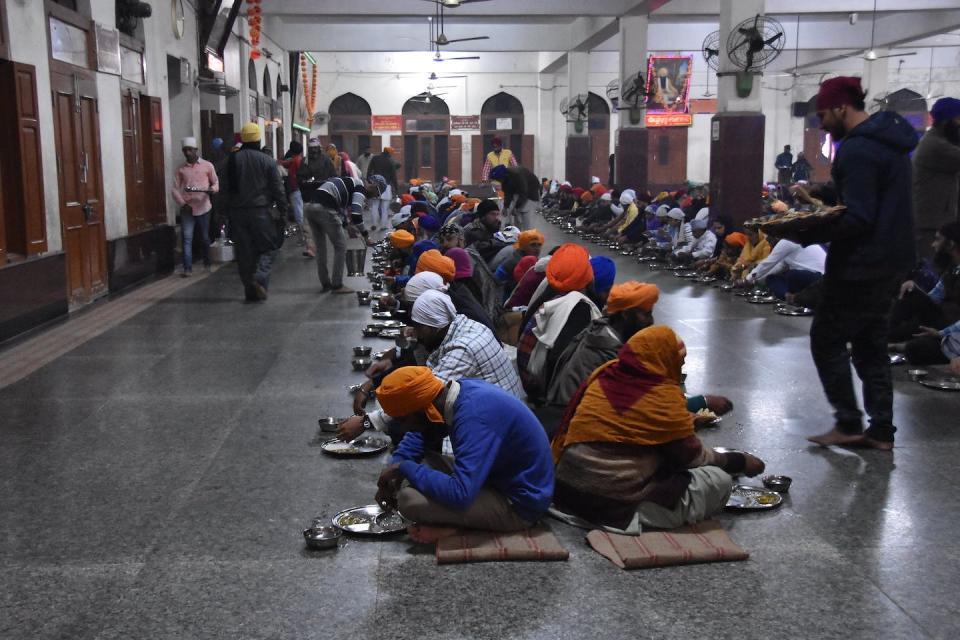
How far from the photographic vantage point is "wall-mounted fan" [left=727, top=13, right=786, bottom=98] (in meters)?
12.0

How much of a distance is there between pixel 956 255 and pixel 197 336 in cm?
525

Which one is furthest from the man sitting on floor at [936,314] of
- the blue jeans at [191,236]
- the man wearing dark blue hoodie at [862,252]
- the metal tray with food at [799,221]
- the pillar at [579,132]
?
the pillar at [579,132]

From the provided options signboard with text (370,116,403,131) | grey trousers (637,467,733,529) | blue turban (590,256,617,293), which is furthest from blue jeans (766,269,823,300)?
signboard with text (370,116,403,131)

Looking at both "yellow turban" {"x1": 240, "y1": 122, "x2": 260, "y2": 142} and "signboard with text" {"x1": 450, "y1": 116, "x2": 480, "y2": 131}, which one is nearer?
"yellow turban" {"x1": 240, "y1": 122, "x2": 260, "y2": 142}

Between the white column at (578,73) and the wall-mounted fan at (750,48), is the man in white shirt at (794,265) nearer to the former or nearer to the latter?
the wall-mounted fan at (750,48)

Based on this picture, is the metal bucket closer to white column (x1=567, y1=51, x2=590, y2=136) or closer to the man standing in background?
the man standing in background

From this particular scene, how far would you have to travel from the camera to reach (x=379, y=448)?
4484 millimetres

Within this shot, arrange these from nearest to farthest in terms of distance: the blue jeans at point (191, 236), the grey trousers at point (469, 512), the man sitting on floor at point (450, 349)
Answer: the grey trousers at point (469, 512), the man sitting on floor at point (450, 349), the blue jeans at point (191, 236)

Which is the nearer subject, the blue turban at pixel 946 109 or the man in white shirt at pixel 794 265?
the blue turban at pixel 946 109

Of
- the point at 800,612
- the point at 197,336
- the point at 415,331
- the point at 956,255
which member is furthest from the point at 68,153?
the point at 800,612

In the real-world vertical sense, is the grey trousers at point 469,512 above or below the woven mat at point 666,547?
above

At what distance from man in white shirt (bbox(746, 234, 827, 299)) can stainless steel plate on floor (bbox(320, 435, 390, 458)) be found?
4.64 metres

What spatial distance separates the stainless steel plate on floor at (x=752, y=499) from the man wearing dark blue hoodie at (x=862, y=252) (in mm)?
822

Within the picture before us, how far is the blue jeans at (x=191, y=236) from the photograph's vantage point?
11156 millimetres
